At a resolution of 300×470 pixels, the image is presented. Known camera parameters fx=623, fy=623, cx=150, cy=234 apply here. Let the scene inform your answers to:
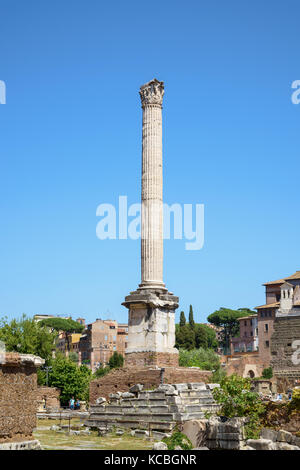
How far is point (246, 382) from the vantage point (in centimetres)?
1581

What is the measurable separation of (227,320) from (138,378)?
7144cm

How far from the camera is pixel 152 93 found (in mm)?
21906

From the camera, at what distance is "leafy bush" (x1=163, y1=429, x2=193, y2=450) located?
13.3 metres

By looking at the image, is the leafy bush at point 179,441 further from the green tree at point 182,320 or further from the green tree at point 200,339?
the green tree at point 182,320

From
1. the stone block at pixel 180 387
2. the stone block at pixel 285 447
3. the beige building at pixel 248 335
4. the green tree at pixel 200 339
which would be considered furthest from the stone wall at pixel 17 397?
the beige building at pixel 248 335

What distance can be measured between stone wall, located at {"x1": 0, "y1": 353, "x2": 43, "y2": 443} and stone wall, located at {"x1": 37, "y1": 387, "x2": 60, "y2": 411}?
718 inches

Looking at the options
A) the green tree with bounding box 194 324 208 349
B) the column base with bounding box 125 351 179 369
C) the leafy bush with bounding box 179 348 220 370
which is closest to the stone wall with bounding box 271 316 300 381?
the leafy bush with bounding box 179 348 220 370

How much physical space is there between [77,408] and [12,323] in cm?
733

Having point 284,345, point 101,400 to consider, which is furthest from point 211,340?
point 101,400

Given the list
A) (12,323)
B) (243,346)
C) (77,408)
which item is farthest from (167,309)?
(243,346)

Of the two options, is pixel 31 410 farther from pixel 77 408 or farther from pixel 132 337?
pixel 77 408

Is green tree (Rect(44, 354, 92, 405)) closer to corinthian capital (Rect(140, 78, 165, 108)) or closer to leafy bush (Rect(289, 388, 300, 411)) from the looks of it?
corinthian capital (Rect(140, 78, 165, 108))

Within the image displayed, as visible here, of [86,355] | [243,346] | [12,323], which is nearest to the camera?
[12,323]
